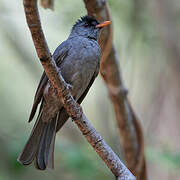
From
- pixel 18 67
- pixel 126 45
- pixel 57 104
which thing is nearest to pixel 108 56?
pixel 57 104

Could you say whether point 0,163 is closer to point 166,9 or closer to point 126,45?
point 126,45

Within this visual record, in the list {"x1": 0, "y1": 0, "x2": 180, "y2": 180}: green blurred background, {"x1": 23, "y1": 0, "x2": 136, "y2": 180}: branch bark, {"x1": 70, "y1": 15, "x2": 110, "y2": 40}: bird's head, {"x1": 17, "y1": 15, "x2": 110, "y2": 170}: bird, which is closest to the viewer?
{"x1": 23, "y1": 0, "x2": 136, "y2": 180}: branch bark

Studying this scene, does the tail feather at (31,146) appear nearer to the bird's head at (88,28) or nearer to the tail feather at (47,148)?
the tail feather at (47,148)

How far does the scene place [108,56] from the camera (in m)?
2.98

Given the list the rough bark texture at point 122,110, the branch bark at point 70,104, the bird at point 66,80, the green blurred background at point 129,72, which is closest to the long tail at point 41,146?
the bird at point 66,80

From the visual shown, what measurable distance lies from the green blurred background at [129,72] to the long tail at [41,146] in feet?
2.71

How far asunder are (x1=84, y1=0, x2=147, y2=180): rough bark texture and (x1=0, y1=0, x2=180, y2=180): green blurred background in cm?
108

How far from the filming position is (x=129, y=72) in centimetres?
550

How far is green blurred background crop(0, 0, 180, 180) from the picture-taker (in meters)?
4.57

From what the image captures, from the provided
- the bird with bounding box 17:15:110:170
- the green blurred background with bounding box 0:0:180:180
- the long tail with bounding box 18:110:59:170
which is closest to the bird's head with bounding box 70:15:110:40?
the bird with bounding box 17:15:110:170

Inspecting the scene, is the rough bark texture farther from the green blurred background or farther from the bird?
the green blurred background

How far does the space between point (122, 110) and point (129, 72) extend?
2531 mm

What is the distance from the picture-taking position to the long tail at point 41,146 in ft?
9.80

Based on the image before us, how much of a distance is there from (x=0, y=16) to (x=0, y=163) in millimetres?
1818
